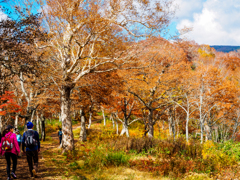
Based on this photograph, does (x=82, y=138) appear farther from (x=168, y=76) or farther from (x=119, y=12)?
(x=119, y=12)

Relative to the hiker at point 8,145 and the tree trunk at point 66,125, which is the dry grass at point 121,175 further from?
the tree trunk at point 66,125

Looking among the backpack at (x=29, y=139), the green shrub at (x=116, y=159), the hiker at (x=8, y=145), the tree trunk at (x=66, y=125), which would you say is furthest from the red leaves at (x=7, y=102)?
the green shrub at (x=116, y=159)

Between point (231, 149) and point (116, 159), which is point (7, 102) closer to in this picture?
point (116, 159)

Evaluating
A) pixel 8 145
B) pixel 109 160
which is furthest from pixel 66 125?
pixel 8 145

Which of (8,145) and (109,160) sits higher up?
(8,145)

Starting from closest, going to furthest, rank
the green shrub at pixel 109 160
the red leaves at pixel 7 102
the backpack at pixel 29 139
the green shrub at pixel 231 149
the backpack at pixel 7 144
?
the backpack at pixel 7 144, the backpack at pixel 29 139, the green shrub at pixel 109 160, the green shrub at pixel 231 149, the red leaves at pixel 7 102

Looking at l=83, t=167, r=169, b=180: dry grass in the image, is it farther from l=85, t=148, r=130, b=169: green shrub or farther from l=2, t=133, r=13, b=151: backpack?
l=2, t=133, r=13, b=151: backpack

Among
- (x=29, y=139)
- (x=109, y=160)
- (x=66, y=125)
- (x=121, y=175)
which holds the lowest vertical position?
(x=121, y=175)

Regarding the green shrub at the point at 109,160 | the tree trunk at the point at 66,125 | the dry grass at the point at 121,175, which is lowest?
the dry grass at the point at 121,175

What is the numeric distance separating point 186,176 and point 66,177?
427cm

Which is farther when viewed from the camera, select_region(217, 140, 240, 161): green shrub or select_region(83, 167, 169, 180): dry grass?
select_region(217, 140, 240, 161): green shrub

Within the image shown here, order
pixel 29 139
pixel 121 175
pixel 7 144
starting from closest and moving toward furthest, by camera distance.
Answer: pixel 7 144
pixel 29 139
pixel 121 175

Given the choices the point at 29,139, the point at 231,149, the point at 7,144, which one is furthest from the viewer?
the point at 231,149

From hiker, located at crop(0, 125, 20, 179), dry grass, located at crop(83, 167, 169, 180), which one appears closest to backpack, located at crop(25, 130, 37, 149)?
hiker, located at crop(0, 125, 20, 179)
